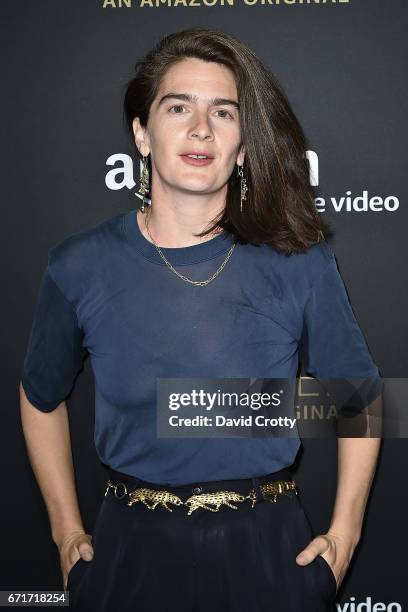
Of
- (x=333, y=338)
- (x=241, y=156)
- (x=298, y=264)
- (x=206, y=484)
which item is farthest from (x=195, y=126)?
(x=206, y=484)

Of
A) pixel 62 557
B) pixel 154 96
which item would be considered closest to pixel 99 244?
pixel 154 96

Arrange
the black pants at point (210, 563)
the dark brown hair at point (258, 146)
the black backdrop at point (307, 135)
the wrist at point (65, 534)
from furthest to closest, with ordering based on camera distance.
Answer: the black backdrop at point (307, 135) < the wrist at point (65, 534) < the dark brown hair at point (258, 146) < the black pants at point (210, 563)

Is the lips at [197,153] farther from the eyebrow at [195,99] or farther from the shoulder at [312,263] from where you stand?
the shoulder at [312,263]

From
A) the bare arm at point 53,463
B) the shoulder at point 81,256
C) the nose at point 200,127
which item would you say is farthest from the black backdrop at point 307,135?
the nose at point 200,127

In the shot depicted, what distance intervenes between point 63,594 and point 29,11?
1420 mm

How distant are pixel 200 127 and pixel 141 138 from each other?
0.19 meters

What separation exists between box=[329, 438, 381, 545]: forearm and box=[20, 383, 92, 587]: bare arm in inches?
22.7

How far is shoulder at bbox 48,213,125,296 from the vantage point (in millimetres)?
1742

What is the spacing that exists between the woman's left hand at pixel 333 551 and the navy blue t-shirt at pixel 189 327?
0.55 feet

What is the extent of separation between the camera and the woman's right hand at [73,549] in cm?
176

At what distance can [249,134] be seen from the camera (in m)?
1.69

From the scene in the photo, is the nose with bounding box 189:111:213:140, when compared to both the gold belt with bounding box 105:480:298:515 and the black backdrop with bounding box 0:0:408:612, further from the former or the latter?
the gold belt with bounding box 105:480:298:515

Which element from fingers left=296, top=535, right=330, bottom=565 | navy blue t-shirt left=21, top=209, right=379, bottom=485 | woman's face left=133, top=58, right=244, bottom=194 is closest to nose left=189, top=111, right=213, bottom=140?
woman's face left=133, top=58, right=244, bottom=194

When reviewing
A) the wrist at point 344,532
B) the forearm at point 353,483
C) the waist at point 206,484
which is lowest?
the wrist at point 344,532
